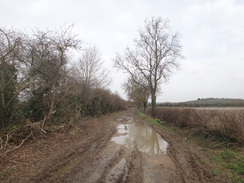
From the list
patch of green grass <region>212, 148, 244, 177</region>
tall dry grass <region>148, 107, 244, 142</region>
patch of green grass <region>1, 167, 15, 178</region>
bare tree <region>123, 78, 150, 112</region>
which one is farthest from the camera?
bare tree <region>123, 78, 150, 112</region>

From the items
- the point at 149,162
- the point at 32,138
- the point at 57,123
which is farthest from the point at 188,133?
the point at 32,138

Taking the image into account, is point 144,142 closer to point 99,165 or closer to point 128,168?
point 128,168

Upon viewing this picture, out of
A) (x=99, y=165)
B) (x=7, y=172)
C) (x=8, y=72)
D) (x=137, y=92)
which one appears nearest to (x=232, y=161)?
(x=99, y=165)

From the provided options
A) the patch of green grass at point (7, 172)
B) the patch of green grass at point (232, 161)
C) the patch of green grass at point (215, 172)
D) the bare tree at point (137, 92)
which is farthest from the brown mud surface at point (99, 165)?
the bare tree at point (137, 92)

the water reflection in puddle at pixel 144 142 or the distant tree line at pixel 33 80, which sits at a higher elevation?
the distant tree line at pixel 33 80

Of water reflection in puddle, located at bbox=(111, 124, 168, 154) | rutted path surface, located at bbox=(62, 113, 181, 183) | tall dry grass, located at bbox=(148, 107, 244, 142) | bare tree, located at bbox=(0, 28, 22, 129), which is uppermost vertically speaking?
bare tree, located at bbox=(0, 28, 22, 129)

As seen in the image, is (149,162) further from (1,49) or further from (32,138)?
(1,49)

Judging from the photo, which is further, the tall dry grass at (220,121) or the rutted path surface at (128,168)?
the tall dry grass at (220,121)

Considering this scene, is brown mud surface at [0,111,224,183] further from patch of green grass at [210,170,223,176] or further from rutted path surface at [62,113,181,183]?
patch of green grass at [210,170,223,176]

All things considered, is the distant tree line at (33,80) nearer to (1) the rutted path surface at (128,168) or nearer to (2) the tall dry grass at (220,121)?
(1) the rutted path surface at (128,168)

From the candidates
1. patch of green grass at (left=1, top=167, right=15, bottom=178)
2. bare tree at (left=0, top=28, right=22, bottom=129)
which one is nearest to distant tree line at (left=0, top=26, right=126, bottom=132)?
bare tree at (left=0, top=28, right=22, bottom=129)

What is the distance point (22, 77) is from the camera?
8.16 metres

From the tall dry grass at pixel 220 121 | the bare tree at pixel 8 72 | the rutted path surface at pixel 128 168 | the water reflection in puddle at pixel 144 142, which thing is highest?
the bare tree at pixel 8 72

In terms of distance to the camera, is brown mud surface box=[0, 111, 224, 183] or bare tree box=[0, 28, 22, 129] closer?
brown mud surface box=[0, 111, 224, 183]
